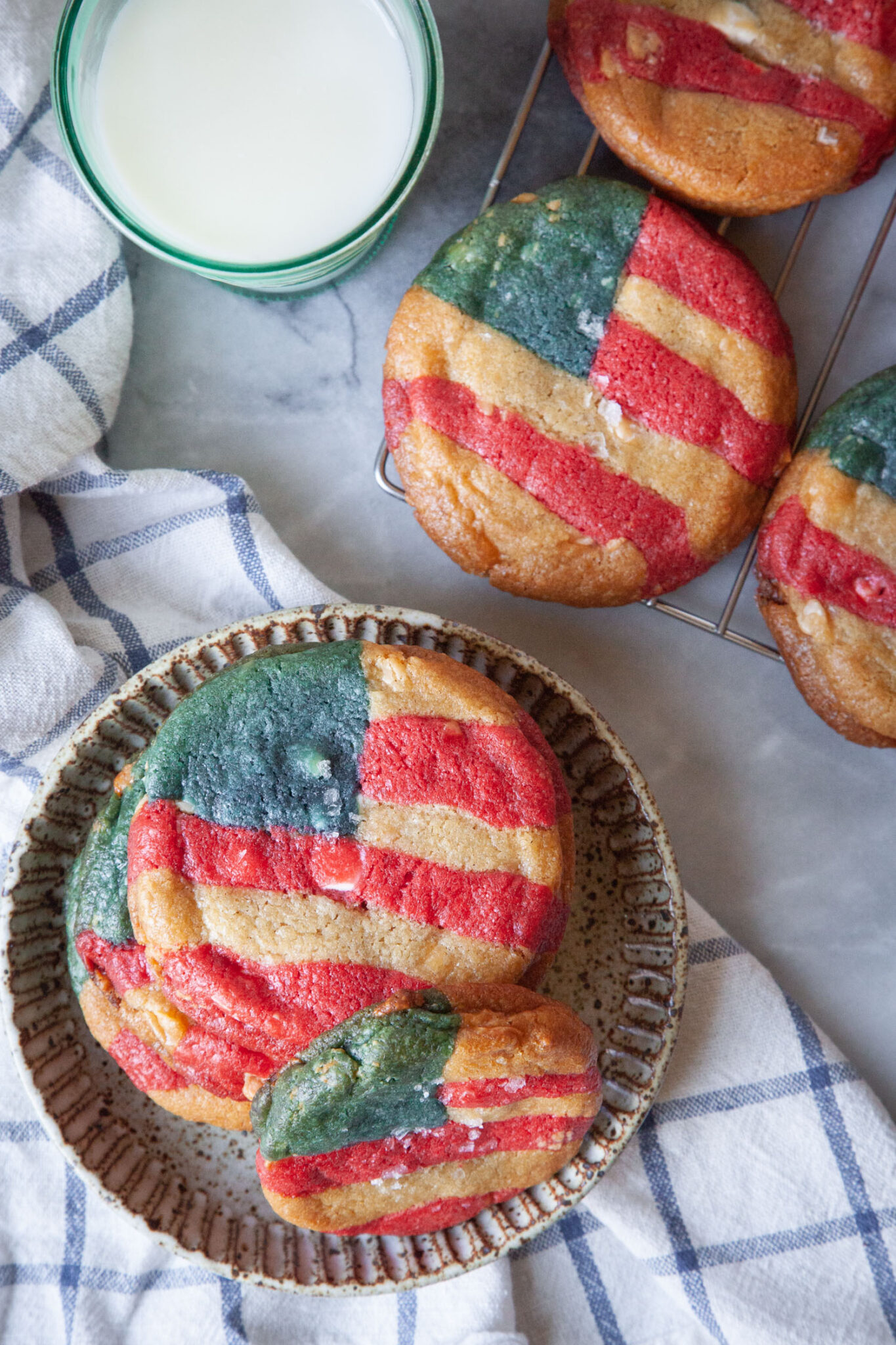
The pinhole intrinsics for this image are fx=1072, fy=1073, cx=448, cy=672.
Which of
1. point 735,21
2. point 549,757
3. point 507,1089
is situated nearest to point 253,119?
point 735,21

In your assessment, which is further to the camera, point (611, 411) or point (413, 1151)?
point (611, 411)

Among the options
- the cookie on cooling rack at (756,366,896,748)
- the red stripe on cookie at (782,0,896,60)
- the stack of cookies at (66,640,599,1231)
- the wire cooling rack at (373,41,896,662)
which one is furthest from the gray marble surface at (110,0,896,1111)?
the red stripe on cookie at (782,0,896,60)

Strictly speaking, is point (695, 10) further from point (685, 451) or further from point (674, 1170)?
point (674, 1170)

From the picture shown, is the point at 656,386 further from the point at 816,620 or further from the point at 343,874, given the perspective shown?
the point at 343,874

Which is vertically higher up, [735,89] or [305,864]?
[735,89]

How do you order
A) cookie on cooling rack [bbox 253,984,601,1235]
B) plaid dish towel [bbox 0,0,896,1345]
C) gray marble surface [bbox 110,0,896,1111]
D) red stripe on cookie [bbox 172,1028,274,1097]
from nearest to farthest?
cookie on cooling rack [bbox 253,984,601,1235]
red stripe on cookie [bbox 172,1028,274,1097]
plaid dish towel [bbox 0,0,896,1345]
gray marble surface [bbox 110,0,896,1111]

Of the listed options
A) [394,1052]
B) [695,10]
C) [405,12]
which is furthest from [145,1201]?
[695,10]

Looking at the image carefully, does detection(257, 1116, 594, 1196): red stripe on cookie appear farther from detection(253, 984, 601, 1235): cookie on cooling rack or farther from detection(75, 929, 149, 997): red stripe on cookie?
detection(75, 929, 149, 997): red stripe on cookie
